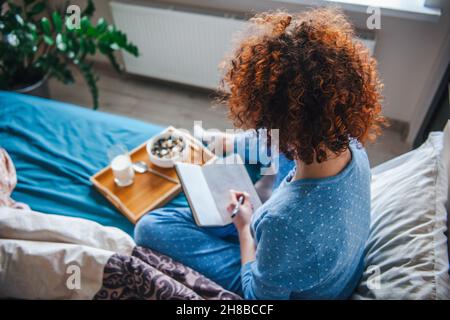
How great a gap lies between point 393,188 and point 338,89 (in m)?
0.46

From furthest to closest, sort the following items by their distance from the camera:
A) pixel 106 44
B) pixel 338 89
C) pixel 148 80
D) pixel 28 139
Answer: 1. pixel 148 80
2. pixel 106 44
3. pixel 28 139
4. pixel 338 89

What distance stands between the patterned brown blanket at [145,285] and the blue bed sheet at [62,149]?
25 cm

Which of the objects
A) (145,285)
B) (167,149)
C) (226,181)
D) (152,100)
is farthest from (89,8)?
(145,285)

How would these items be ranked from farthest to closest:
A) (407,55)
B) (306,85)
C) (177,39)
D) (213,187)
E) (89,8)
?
(177,39)
(89,8)
(407,55)
(213,187)
(306,85)

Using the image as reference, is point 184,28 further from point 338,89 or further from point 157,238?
point 338,89

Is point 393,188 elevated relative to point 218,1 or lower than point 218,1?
lower

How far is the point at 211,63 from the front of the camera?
214 cm

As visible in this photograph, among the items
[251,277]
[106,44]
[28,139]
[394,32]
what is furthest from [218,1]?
[251,277]

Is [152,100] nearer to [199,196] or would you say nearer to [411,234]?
[199,196]

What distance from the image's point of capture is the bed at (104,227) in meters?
0.83

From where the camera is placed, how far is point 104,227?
43.9 inches

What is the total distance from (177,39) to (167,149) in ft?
3.11

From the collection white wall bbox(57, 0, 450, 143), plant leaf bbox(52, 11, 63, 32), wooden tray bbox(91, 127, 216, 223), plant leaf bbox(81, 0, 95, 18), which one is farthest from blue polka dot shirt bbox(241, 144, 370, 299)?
plant leaf bbox(81, 0, 95, 18)

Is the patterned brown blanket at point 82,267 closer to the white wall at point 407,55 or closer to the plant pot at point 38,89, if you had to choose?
the plant pot at point 38,89
